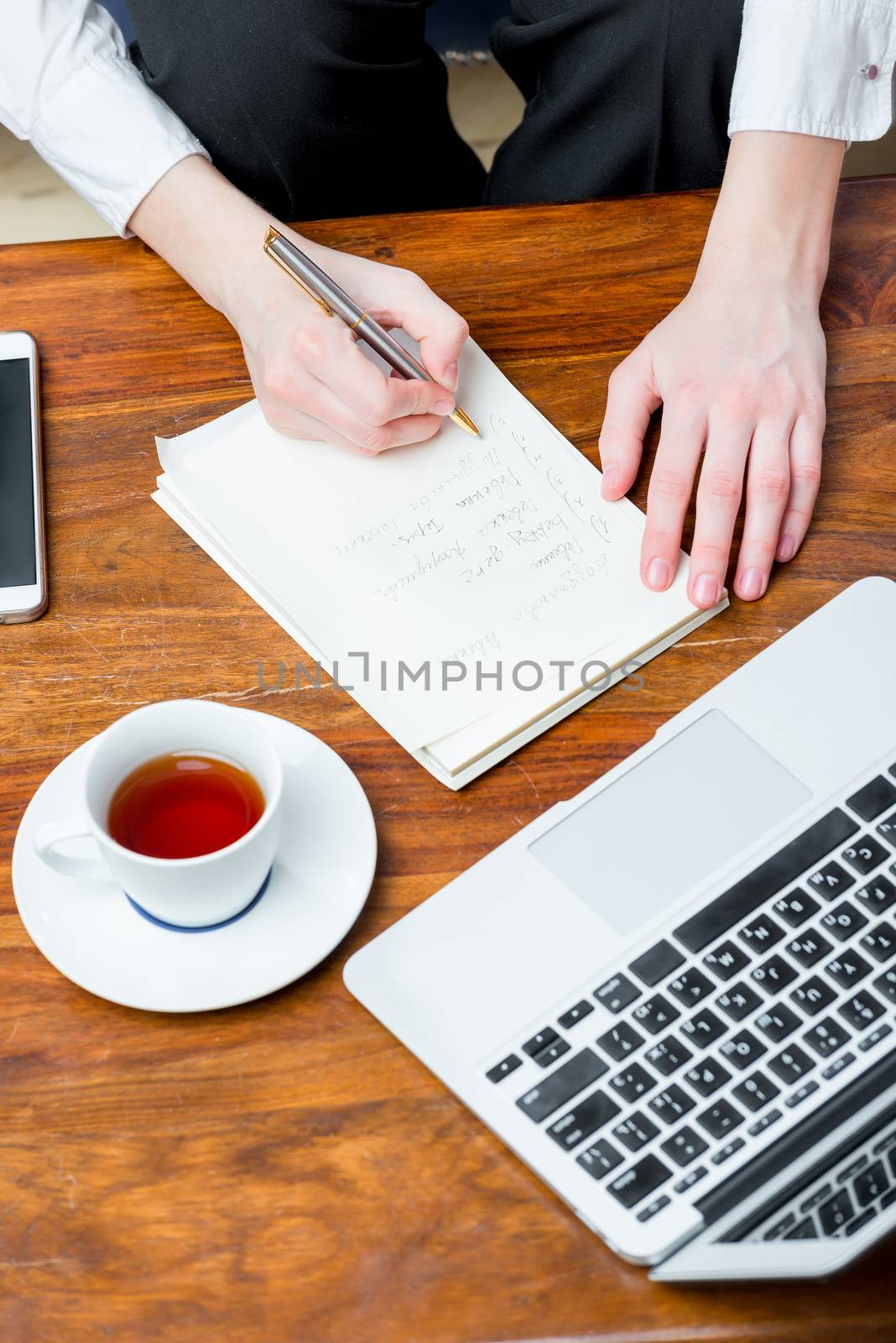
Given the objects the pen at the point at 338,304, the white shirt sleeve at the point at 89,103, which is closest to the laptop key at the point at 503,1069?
the pen at the point at 338,304

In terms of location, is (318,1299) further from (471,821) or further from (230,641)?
(230,641)

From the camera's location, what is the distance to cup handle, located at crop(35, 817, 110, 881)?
0.49 metres

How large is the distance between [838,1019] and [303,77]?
74 cm

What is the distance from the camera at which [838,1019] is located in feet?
1.60

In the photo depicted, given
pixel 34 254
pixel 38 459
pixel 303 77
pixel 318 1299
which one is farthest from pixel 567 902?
pixel 303 77

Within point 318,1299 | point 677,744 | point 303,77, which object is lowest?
point 318,1299

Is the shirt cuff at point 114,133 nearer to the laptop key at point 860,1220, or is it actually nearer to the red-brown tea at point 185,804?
the red-brown tea at point 185,804

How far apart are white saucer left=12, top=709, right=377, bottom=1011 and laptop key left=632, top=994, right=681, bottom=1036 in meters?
0.13

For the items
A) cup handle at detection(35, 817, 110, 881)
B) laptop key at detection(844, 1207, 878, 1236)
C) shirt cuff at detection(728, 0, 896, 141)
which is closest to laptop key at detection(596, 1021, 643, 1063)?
laptop key at detection(844, 1207, 878, 1236)

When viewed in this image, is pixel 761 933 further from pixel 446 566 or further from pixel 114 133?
pixel 114 133

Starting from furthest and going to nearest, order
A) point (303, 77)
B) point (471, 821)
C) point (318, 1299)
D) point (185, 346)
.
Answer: point (303, 77) < point (185, 346) < point (471, 821) < point (318, 1299)

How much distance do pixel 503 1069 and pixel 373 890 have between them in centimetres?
11

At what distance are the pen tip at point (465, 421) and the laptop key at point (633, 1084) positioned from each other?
37 centimetres

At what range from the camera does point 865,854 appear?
0.53 metres
